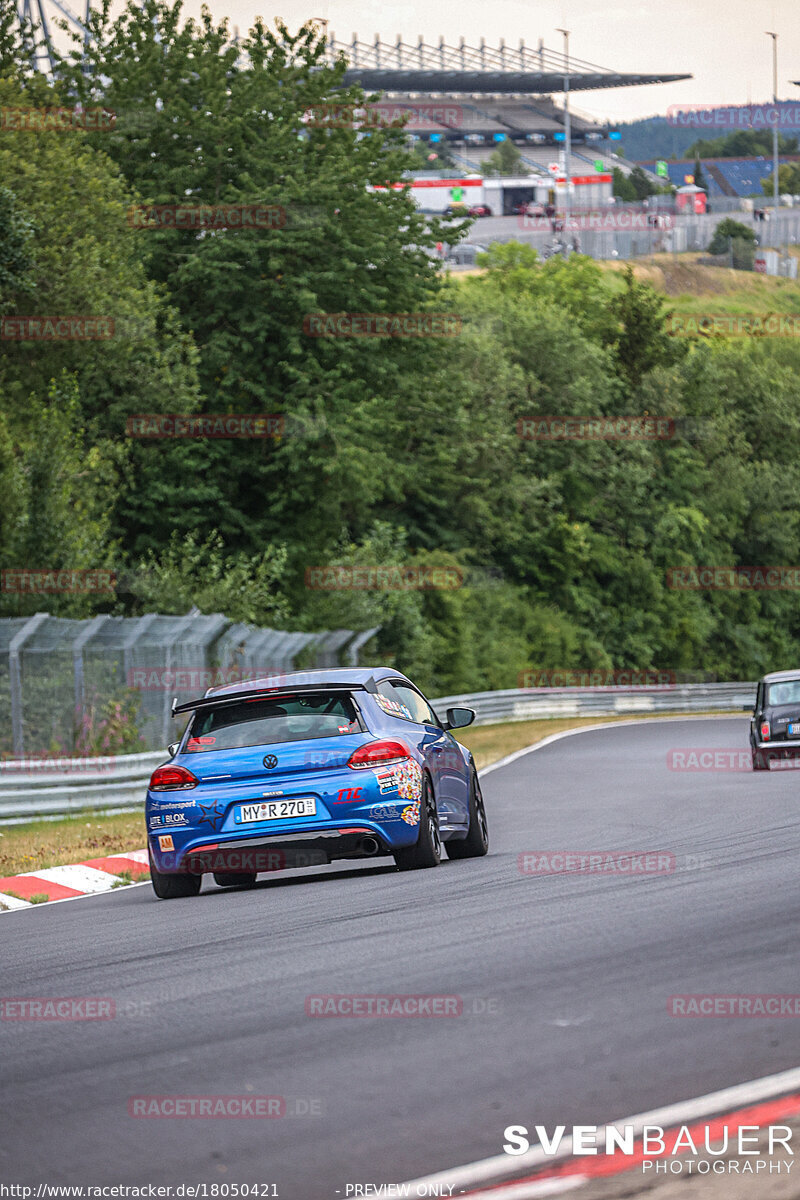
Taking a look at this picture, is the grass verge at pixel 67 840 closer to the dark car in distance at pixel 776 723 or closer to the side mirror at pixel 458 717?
the side mirror at pixel 458 717

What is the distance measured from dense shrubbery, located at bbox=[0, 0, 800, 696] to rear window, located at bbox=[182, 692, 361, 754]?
14909 millimetres

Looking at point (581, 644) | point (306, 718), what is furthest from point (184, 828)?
point (581, 644)

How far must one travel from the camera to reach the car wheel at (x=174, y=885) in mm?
Answer: 12117

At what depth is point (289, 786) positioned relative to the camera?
457 inches

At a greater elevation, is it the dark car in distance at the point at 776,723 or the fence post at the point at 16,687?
the fence post at the point at 16,687

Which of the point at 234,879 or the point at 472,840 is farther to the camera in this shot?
the point at 472,840

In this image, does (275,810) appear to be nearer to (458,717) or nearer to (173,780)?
(173,780)

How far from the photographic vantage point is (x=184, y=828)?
1172 centimetres

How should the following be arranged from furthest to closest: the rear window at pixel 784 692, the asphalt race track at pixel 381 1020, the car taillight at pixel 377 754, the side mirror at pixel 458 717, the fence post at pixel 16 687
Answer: the rear window at pixel 784 692
the fence post at pixel 16 687
the side mirror at pixel 458 717
the car taillight at pixel 377 754
the asphalt race track at pixel 381 1020

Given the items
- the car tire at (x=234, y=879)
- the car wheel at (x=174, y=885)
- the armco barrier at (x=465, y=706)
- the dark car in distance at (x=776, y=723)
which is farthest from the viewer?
the dark car in distance at (x=776, y=723)

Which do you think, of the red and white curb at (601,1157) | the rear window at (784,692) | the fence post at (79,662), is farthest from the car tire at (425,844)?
the rear window at (784,692)

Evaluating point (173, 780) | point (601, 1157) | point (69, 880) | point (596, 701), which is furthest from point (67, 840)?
point (596, 701)

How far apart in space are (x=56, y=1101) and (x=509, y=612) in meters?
52.9

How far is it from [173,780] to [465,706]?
86.0 feet
